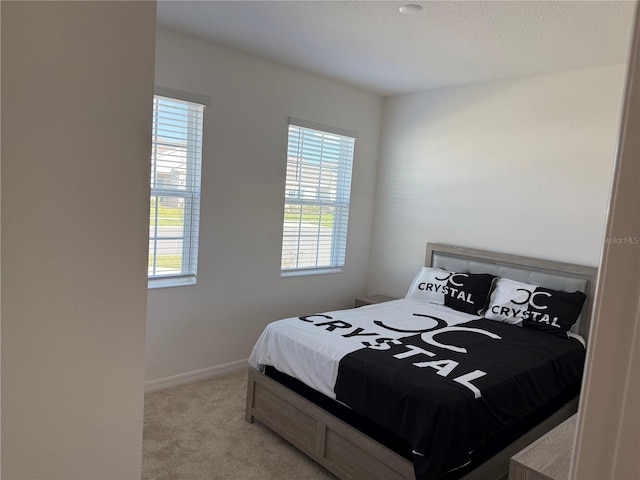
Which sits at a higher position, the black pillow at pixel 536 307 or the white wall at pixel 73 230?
the white wall at pixel 73 230

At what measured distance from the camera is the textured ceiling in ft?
8.12

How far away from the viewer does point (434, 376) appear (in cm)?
217

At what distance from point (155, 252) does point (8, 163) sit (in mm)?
2670

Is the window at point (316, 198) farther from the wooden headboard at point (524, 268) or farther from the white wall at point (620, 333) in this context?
the white wall at point (620, 333)

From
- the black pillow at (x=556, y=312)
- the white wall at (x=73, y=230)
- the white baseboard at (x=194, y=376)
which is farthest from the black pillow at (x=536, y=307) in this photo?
the white wall at (x=73, y=230)

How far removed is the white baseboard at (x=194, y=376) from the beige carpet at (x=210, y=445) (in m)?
0.06

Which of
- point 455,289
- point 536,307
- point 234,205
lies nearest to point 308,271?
point 234,205

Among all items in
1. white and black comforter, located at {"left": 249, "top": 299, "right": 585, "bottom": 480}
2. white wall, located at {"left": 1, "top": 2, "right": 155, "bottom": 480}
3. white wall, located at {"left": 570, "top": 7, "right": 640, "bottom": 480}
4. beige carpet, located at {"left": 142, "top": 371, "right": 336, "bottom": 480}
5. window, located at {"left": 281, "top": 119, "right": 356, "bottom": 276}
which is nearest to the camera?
white wall, located at {"left": 570, "top": 7, "right": 640, "bottom": 480}

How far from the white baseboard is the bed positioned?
788mm

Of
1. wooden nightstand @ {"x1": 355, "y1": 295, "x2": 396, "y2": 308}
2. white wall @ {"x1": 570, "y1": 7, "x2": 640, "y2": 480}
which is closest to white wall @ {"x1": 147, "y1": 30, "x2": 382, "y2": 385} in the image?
wooden nightstand @ {"x1": 355, "y1": 295, "x2": 396, "y2": 308}

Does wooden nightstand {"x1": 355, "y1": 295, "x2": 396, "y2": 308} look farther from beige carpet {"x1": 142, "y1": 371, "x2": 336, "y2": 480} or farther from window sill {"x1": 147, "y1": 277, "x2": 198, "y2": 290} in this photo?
window sill {"x1": 147, "y1": 277, "x2": 198, "y2": 290}

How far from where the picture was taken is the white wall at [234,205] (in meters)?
3.26

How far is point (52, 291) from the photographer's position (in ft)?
2.38

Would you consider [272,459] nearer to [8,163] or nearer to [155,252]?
[155,252]
